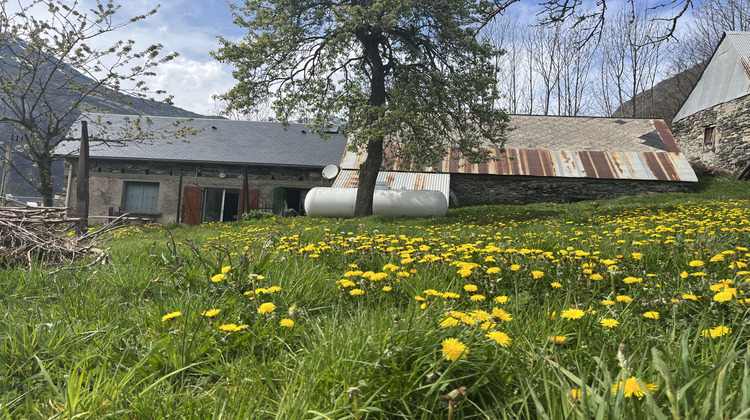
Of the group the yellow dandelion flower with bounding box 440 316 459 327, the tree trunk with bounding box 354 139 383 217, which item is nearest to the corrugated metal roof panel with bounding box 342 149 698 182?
the tree trunk with bounding box 354 139 383 217

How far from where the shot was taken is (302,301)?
240cm

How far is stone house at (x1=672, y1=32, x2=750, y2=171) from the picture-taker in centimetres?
1900

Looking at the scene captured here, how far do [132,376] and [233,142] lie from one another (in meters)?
24.3

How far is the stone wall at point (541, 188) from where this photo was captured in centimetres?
1834

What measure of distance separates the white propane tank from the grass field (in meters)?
11.5

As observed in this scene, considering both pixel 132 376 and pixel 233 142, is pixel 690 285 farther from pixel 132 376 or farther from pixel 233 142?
pixel 233 142

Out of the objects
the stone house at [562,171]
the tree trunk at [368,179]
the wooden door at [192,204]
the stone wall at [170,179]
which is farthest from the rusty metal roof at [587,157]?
the wooden door at [192,204]

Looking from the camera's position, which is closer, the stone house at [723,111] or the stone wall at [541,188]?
the stone wall at [541,188]

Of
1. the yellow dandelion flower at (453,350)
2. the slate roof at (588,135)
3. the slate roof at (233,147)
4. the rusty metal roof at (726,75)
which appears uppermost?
the rusty metal roof at (726,75)

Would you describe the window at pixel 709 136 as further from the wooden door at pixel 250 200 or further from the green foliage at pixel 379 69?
the wooden door at pixel 250 200

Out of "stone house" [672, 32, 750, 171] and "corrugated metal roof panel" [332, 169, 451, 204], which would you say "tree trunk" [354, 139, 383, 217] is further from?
"stone house" [672, 32, 750, 171]

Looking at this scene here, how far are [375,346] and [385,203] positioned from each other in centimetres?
1354

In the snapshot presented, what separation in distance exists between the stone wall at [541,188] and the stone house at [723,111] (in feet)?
13.6

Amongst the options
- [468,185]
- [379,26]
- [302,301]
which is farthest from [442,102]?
[302,301]
